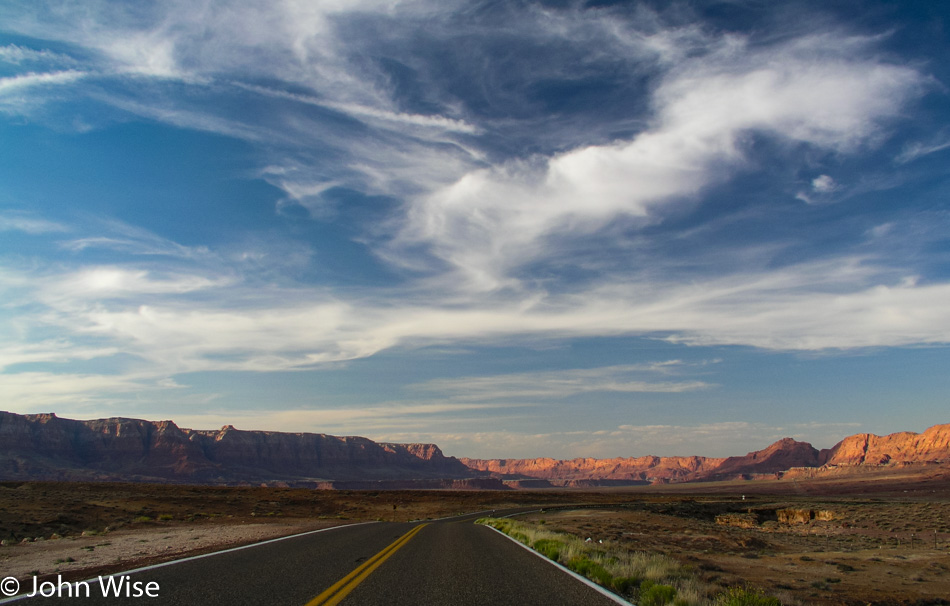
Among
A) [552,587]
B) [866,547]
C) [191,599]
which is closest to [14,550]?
[191,599]

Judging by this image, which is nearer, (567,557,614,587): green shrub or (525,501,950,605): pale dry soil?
(567,557,614,587): green shrub

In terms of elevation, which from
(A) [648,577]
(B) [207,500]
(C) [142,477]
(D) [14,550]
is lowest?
(C) [142,477]

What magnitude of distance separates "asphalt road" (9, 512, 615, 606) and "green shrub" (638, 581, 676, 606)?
75cm

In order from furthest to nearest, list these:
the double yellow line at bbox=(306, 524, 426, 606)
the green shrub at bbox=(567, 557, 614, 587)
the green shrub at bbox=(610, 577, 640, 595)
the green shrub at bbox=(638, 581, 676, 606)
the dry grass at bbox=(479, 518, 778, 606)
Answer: the green shrub at bbox=(567, 557, 614, 587)
the green shrub at bbox=(610, 577, 640, 595)
the dry grass at bbox=(479, 518, 778, 606)
the green shrub at bbox=(638, 581, 676, 606)
the double yellow line at bbox=(306, 524, 426, 606)

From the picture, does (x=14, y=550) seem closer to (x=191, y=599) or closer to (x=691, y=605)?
(x=191, y=599)

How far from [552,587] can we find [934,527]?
49094 millimetres

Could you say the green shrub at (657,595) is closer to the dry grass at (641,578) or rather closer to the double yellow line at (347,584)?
the dry grass at (641,578)

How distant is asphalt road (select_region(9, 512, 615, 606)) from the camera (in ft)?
24.6

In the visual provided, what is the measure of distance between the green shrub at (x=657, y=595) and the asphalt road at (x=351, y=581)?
0.75 meters

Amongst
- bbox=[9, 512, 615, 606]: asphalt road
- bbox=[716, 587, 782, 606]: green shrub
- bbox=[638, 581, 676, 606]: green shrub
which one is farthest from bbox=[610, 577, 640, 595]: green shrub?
bbox=[716, 587, 782, 606]: green shrub

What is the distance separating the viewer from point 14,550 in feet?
62.2

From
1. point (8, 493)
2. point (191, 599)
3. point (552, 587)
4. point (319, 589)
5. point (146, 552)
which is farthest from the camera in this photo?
point (8, 493)

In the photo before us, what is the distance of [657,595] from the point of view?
8383mm

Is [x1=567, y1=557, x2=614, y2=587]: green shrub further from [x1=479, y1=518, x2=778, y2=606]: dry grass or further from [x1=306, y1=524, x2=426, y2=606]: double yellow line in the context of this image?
[x1=306, y1=524, x2=426, y2=606]: double yellow line
